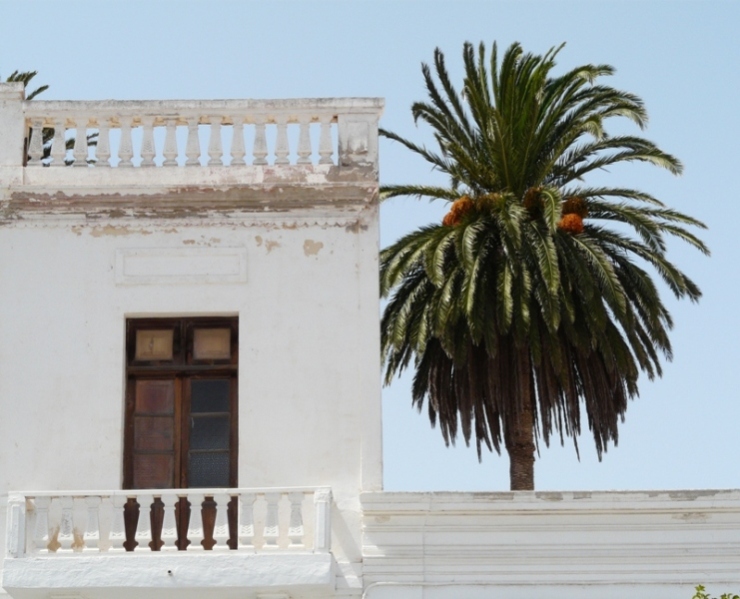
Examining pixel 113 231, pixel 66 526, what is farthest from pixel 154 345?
pixel 66 526

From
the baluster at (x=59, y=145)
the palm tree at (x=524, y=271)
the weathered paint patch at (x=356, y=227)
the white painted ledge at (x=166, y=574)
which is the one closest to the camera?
the white painted ledge at (x=166, y=574)

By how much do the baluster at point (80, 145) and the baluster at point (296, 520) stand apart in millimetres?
3936

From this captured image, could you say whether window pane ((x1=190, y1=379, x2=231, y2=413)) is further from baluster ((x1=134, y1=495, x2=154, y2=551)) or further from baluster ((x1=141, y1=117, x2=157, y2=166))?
baluster ((x1=141, y1=117, x2=157, y2=166))

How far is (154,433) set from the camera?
15633mm

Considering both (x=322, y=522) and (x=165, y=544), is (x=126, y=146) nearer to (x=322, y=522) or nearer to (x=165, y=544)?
(x=165, y=544)

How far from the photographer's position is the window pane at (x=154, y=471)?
50.8 feet

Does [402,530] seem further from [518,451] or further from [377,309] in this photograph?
[518,451]

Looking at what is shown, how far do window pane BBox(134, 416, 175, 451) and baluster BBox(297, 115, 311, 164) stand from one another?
111 inches

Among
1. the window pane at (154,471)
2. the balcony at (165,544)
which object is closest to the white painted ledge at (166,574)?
the balcony at (165,544)

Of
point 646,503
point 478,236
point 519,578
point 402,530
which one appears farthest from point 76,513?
point 478,236

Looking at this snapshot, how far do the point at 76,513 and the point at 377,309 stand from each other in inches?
132

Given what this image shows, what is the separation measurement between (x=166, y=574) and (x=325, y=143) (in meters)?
4.46

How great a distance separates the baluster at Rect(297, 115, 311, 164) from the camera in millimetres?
16203

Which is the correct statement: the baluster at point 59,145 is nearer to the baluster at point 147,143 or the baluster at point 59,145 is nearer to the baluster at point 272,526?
the baluster at point 147,143
